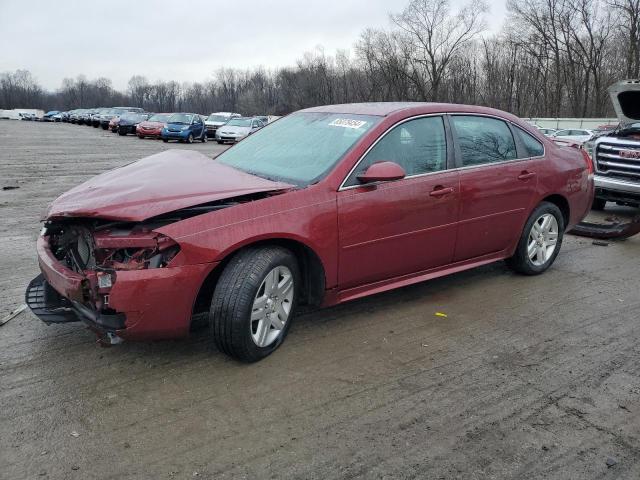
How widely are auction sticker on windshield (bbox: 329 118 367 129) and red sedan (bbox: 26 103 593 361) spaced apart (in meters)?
0.01

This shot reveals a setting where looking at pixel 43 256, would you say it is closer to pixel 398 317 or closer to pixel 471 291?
pixel 398 317

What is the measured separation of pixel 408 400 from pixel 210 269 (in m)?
1.40

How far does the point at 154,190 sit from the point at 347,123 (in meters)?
1.70

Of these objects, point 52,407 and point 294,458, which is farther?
point 52,407

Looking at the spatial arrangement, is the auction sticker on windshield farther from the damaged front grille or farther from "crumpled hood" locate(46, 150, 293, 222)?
the damaged front grille

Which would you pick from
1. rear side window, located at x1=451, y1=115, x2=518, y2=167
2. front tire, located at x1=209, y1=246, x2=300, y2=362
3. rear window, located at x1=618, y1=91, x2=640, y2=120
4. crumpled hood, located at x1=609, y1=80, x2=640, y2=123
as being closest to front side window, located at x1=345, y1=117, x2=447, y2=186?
rear side window, located at x1=451, y1=115, x2=518, y2=167

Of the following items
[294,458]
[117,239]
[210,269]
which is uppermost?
[117,239]

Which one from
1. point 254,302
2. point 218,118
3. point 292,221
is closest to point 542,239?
point 292,221

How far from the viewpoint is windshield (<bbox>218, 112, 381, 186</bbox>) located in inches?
159

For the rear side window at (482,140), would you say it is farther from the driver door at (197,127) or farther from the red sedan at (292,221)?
the driver door at (197,127)

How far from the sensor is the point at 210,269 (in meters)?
3.32

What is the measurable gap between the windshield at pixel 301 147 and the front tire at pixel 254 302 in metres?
0.67

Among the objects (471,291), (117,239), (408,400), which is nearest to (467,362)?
(408,400)

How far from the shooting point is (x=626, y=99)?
898cm
